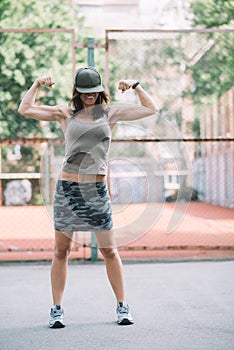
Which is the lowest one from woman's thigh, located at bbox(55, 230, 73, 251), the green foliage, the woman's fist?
woman's thigh, located at bbox(55, 230, 73, 251)

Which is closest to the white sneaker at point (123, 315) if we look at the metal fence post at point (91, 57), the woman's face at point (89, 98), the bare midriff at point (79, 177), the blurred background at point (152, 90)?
the bare midriff at point (79, 177)

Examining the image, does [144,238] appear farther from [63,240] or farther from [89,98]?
[89,98]

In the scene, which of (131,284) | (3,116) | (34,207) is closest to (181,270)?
(131,284)

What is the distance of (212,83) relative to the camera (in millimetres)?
25391

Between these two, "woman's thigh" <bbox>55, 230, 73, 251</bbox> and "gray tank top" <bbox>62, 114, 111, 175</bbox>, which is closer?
"gray tank top" <bbox>62, 114, 111, 175</bbox>

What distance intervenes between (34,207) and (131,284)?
15933 millimetres

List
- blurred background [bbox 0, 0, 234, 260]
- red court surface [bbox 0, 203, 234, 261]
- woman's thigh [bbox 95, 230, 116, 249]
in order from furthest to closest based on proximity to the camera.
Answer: blurred background [bbox 0, 0, 234, 260]
red court surface [bbox 0, 203, 234, 261]
woman's thigh [bbox 95, 230, 116, 249]

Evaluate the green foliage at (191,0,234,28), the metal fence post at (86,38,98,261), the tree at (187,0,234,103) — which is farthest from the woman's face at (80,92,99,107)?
the green foliage at (191,0,234,28)

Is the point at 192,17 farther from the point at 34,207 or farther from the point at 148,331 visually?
the point at 148,331

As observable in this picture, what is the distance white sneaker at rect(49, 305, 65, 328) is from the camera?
4215 mm

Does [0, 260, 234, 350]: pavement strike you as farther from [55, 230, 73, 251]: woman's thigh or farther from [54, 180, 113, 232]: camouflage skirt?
[54, 180, 113, 232]: camouflage skirt

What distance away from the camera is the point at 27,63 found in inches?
902

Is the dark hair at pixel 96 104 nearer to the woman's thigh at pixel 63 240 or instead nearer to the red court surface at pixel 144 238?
the woman's thigh at pixel 63 240

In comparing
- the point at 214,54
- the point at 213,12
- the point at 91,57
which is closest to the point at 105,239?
the point at 91,57
